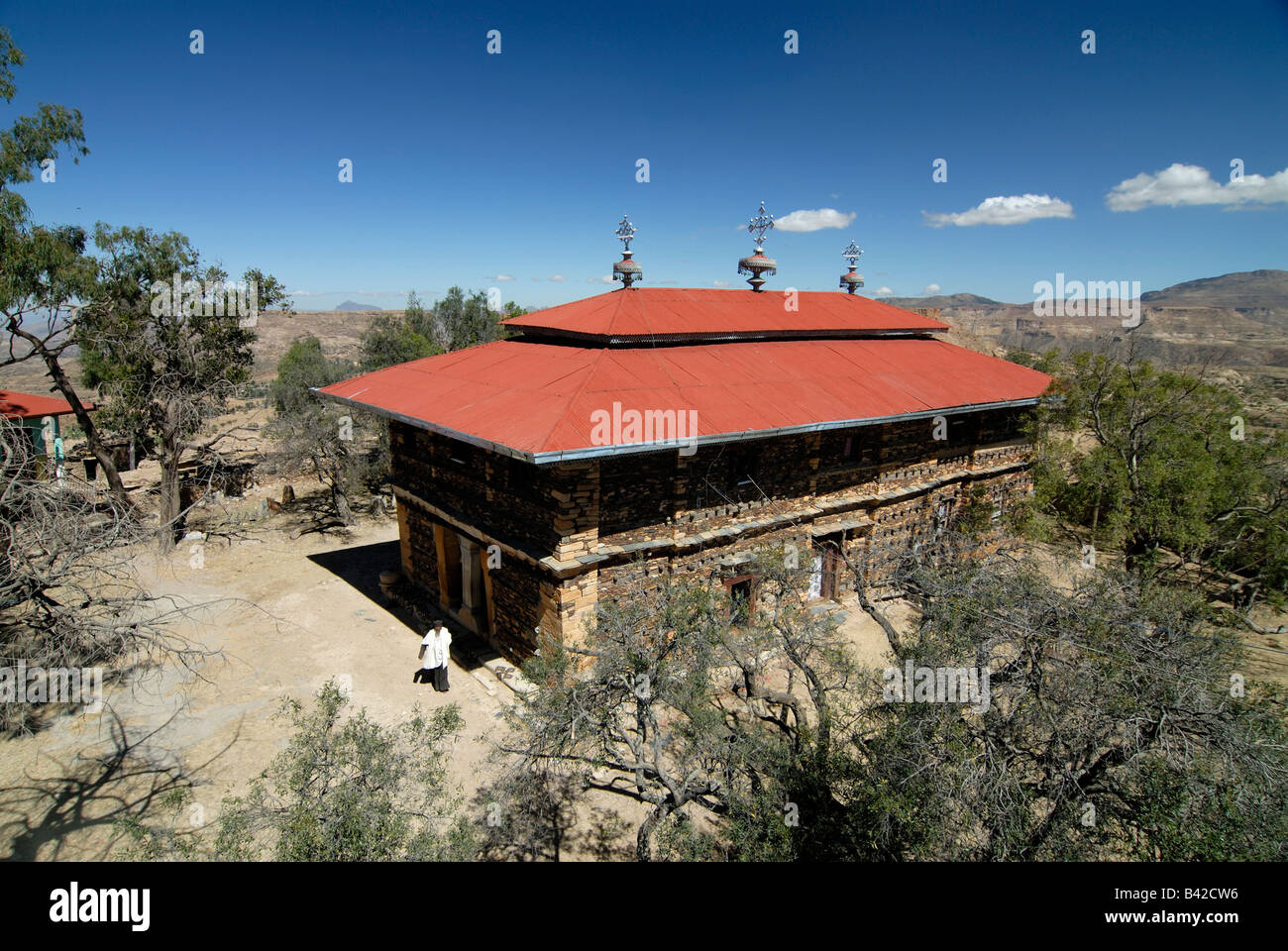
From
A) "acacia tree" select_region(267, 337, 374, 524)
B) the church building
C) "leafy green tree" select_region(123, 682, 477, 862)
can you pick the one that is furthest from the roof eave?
"acacia tree" select_region(267, 337, 374, 524)

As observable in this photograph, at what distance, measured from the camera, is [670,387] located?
36.3 ft

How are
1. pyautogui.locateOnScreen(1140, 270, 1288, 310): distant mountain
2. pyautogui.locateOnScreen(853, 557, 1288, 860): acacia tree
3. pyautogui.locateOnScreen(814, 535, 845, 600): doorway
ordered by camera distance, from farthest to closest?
pyautogui.locateOnScreen(1140, 270, 1288, 310): distant mountain, pyautogui.locateOnScreen(814, 535, 845, 600): doorway, pyautogui.locateOnScreen(853, 557, 1288, 860): acacia tree

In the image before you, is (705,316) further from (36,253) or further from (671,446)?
(36,253)

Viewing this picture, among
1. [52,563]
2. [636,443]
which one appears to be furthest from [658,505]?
[52,563]

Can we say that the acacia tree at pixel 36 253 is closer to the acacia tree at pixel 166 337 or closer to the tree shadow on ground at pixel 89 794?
the acacia tree at pixel 166 337

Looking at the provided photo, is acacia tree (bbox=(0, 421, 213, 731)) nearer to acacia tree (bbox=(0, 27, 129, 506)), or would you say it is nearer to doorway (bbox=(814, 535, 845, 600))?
acacia tree (bbox=(0, 27, 129, 506))

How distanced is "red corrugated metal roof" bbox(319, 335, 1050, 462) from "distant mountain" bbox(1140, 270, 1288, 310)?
4476 inches

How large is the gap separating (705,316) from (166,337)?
46.2 ft

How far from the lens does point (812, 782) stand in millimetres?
6441

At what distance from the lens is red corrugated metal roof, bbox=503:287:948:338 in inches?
503

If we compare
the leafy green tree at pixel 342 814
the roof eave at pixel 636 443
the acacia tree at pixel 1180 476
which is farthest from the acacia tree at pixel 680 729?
the acacia tree at pixel 1180 476

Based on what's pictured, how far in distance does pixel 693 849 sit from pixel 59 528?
738 cm

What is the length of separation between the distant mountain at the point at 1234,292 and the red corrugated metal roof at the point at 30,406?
424 feet
